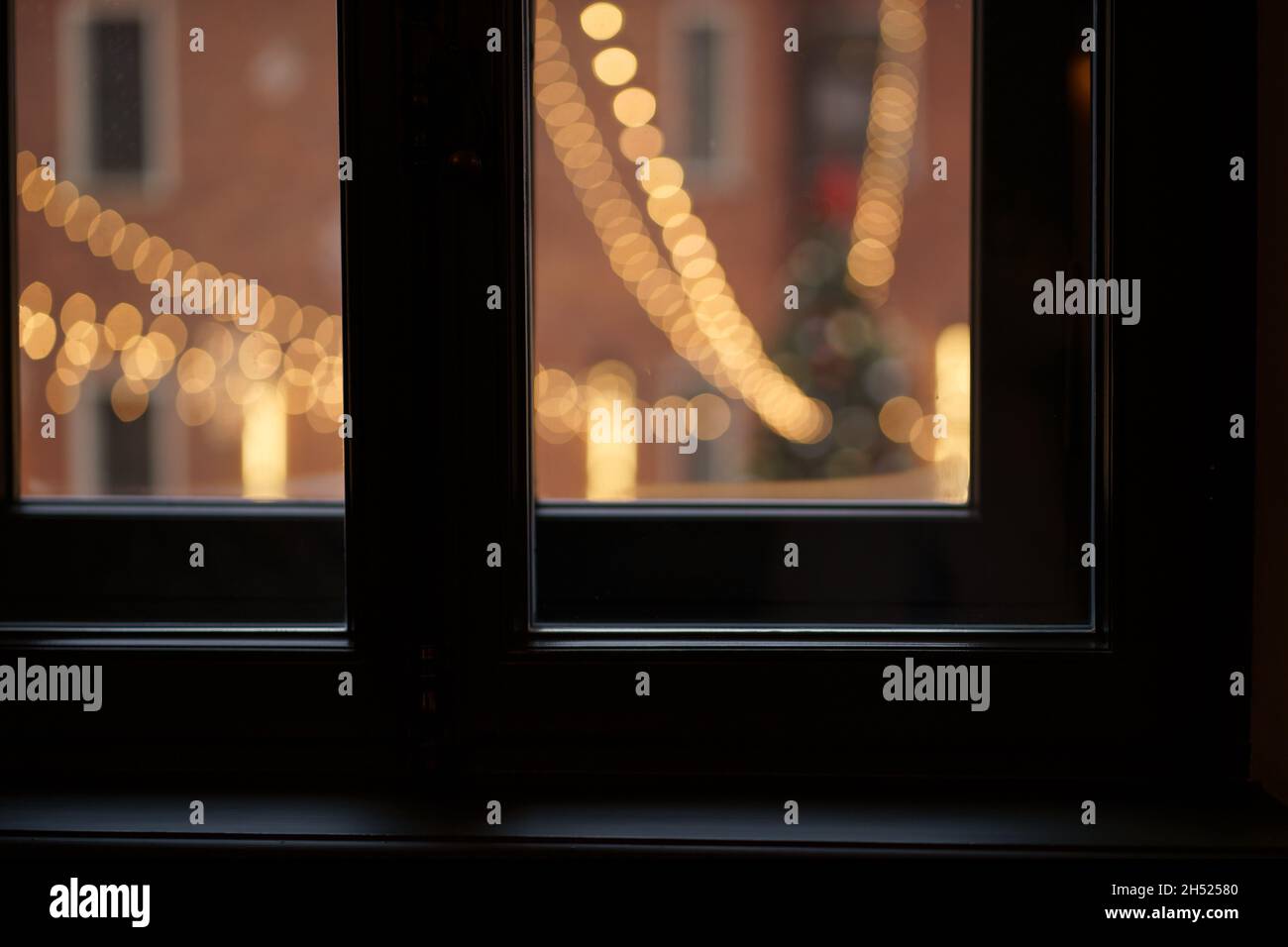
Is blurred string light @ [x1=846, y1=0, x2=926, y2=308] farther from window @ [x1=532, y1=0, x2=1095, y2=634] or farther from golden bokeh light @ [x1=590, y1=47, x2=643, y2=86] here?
golden bokeh light @ [x1=590, y1=47, x2=643, y2=86]

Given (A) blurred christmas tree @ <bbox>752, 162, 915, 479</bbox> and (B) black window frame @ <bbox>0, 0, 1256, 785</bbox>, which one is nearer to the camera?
(B) black window frame @ <bbox>0, 0, 1256, 785</bbox>

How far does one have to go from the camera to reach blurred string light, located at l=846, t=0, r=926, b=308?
3.41ft

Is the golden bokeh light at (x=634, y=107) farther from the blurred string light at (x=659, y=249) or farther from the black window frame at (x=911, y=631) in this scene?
the black window frame at (x=911, y=631)

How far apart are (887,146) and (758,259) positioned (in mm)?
184

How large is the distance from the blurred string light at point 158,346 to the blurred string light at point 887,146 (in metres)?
0.64

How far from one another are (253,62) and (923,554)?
907mm

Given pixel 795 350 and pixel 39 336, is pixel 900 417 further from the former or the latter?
pixel 39 336

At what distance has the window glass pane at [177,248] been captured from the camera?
103 centimetres

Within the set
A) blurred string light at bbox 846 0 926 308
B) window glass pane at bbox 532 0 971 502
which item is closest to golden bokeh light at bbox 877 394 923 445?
window glass pane at bbox 532 0 971 502

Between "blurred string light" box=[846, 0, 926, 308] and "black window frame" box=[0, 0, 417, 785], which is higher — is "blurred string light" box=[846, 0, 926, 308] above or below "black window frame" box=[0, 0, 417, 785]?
above

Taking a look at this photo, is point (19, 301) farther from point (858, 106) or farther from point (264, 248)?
point (858, 106)

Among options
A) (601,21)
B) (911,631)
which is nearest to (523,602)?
(911,631)

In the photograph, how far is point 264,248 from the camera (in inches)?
40.8

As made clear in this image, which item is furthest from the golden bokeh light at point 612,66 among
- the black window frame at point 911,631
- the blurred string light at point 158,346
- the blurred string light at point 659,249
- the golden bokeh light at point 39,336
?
the golden bokeh light at point 39,336
